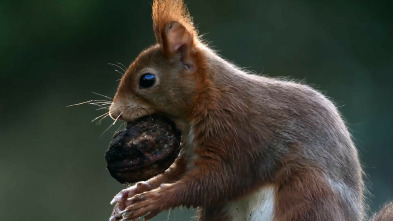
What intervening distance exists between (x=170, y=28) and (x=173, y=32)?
2 centimetres

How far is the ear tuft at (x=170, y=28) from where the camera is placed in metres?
3.19

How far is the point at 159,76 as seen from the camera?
319cm

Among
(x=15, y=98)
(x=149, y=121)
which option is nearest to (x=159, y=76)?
(x=149, y=121)

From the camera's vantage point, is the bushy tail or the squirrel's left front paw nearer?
the squirrel's left front paw

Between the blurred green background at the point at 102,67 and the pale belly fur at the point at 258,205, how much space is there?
263cm

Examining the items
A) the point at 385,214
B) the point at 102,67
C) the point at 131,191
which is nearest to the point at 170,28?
the point at 131,191

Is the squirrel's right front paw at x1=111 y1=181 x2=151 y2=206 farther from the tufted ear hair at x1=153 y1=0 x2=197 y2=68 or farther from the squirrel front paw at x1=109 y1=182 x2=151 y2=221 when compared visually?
the tufted ear hair at x1=153 y1=0 x2=197 y2=68

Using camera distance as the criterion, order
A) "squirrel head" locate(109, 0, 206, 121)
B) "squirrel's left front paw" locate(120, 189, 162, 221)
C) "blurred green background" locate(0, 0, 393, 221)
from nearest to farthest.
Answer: "squirrel's left front paw" locate(120, 189, 162, 221)
"squirrel head" locate(109, 0, 206, 121)
"blurred green background" locate(0, 0, 393, 221)

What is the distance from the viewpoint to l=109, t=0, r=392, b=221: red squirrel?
121 inches

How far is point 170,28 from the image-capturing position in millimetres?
3182

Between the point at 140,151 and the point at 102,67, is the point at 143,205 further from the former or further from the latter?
the point at 102,67

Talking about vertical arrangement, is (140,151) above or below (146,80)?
below

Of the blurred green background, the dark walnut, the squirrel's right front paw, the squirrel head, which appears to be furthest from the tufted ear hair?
the blurred green background

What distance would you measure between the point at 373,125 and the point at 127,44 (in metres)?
1.92
